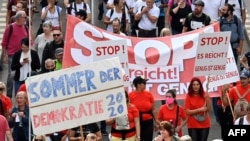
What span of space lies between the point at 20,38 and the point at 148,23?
243cm

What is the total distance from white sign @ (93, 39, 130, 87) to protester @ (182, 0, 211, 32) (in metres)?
3.53

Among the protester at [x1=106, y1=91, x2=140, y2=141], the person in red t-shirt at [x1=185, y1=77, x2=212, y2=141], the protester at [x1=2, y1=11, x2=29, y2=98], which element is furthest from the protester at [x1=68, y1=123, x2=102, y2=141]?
the protester at [x1=2, y1=11, x2=29, y2=98]

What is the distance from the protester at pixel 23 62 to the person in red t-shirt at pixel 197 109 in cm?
320

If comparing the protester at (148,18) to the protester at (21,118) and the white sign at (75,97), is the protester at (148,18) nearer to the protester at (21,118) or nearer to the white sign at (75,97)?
the protester at (21,118)

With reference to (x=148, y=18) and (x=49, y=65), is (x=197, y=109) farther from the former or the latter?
(x=148, y=18)

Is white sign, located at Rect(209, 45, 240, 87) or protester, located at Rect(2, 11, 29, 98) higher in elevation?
protester, located at Rect(2, 11, 29, 98)

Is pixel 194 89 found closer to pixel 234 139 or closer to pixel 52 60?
pixel 52 60

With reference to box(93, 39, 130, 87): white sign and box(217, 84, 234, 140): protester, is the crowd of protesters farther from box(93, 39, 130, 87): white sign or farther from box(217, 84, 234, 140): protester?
box(93, 39, 130, 87): white sign

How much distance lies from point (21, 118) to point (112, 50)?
1.69 meters

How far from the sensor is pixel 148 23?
77.1 feet

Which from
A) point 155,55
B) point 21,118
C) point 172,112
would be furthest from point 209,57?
point 21,118

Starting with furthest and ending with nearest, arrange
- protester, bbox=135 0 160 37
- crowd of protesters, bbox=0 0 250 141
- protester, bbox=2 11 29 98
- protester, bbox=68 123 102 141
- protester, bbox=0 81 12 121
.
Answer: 1. protester, bbox=135 0 160 37
2. protester, bbox=2 11 29 98
3. protester, bbox=0 81 12 121
4. crowd of protesters, bbox=0 0 250 141
5. protester, bbox=68 123 102 141

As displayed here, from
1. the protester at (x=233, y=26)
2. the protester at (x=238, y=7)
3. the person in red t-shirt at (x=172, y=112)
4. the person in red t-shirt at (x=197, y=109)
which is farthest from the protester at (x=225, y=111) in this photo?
the protester at (x=238, y=7)

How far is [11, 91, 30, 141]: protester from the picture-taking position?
744 inches
